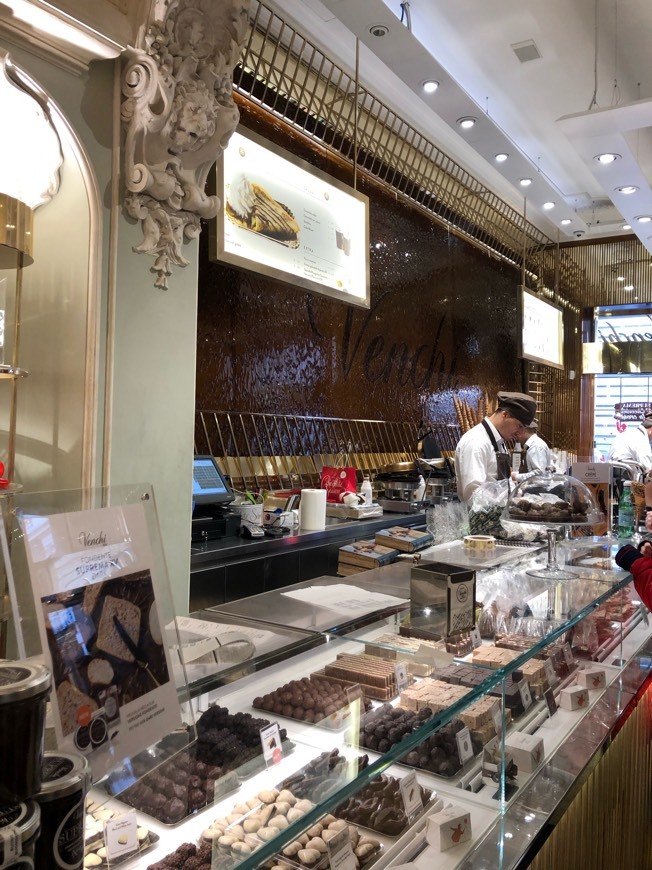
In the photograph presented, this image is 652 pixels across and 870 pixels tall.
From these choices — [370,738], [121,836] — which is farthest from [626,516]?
[121,836]

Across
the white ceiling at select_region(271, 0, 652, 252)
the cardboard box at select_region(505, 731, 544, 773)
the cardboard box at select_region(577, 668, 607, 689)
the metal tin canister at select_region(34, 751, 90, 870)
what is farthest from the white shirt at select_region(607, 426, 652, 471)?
the metal tin canister at select_region(34, 751, 90, 870)

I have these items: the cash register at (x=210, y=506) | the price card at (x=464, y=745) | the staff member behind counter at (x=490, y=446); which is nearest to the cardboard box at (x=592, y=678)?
the price card at (x=464, y=745)

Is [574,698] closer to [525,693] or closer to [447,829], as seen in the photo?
[525,693]

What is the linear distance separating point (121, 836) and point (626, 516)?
315cm

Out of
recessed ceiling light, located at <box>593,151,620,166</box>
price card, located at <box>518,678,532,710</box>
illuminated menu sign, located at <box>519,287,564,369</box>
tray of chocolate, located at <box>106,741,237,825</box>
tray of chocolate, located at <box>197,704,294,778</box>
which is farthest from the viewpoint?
illuminated menu sign, located at <box>519,287,564,369</box>

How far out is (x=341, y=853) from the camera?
125 centimetres

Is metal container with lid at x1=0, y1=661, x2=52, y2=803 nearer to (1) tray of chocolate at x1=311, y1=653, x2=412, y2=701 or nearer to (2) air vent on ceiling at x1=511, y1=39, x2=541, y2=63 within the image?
(1) tray of chocolate at x1=311, y1=653, x2=412, y2=701

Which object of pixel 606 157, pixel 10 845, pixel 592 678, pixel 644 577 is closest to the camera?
pixel 10 845

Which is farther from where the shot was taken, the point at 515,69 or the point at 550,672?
the point at 515,69

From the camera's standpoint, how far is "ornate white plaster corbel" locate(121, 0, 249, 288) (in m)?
2.37

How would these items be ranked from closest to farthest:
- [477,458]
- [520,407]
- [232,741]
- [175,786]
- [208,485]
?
[175,786] < [232,741] < [208,485] < [477,458] < [520,407]

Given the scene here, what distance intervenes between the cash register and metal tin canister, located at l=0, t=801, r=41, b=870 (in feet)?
8.55

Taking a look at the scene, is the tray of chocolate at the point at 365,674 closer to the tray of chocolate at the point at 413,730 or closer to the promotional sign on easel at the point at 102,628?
the tray of chocolate at the point at 413,730

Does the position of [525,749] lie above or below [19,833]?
below
